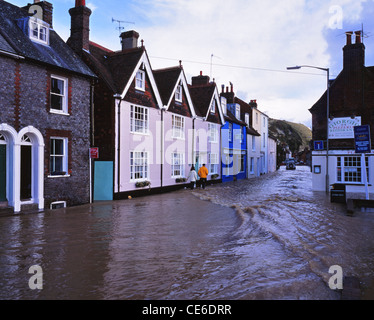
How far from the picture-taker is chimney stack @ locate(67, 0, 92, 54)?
18.1 meters

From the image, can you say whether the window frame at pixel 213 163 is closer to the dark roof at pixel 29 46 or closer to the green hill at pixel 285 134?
the dark roof at pixel 29 46

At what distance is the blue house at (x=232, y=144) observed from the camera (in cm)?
3305

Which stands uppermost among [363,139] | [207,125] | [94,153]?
[207,125]

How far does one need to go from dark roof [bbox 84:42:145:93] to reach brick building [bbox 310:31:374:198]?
14.5 m

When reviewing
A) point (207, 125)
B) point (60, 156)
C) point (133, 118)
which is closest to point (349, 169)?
→ point (207, 125)

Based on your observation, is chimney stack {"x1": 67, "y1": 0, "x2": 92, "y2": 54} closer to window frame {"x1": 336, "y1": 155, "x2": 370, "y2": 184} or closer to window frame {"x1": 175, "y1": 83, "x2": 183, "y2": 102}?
window frame {"x1": 175, "y1": 83, "x2": 183, "y2": 102}

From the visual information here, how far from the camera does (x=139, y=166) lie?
20.0 meters

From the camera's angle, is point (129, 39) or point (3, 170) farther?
point (129, 39)

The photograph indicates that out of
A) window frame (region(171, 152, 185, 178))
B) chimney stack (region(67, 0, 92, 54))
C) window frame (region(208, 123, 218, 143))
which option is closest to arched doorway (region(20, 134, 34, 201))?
chimney stack (region(67, 0, 92, 54))

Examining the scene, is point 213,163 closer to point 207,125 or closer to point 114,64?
point 207,125

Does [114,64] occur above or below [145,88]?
above

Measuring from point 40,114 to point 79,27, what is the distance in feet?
23.2
